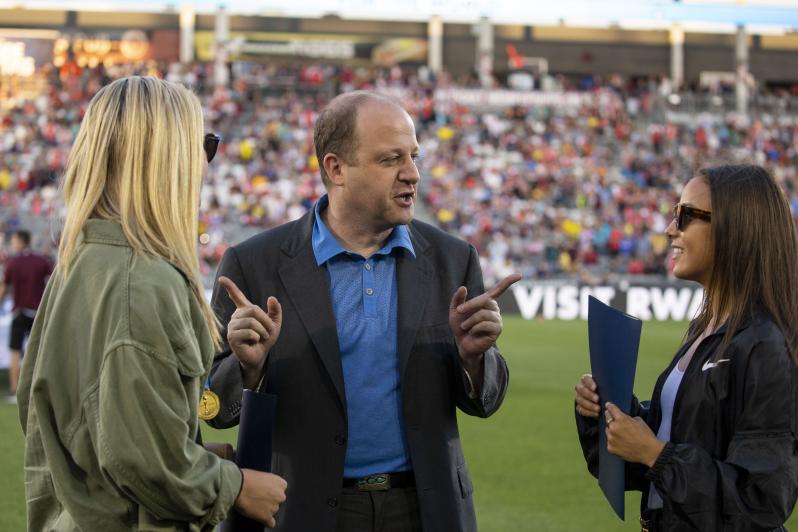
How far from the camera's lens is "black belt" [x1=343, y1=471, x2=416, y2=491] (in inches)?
130

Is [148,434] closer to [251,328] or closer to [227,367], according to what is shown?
[251,328]

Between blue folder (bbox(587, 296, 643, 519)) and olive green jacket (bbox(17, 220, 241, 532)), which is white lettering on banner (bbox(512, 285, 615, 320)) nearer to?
blue folder (bbox(587, 296, 643, 519))

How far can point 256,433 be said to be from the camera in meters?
2.89

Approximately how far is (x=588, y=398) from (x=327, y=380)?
80cm

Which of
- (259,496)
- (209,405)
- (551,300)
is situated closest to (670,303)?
(551,300)

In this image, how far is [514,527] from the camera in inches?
285

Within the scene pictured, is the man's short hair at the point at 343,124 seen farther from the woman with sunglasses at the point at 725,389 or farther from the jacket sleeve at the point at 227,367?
the woman with sunglasses at the point at 725,389

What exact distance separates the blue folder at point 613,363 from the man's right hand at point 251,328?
0.90m

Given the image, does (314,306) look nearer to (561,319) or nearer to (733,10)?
(561,319)

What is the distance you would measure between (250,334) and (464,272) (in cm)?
89

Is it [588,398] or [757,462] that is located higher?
[588,398]

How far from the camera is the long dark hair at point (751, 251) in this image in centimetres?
311

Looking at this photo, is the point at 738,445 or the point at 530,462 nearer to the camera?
the point at 738,445

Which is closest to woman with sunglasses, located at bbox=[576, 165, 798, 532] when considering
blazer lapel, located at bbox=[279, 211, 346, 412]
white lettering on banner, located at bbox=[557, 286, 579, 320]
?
blazer lapel, located at bbox=[279, 211, 346, 412]
